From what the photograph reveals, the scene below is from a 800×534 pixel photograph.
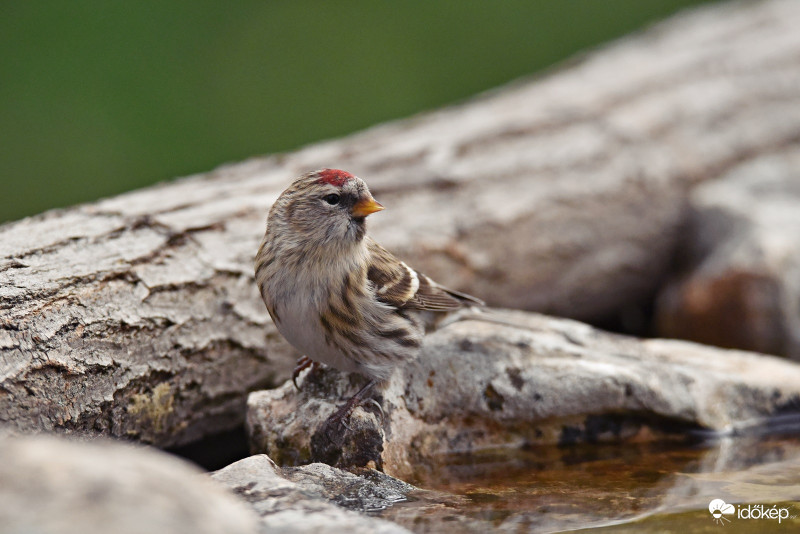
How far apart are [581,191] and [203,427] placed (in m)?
2.21

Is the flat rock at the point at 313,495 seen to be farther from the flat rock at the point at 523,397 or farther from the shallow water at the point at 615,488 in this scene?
the flat rock at the point at 523,397

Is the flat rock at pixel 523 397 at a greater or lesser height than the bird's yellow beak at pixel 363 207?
lesser

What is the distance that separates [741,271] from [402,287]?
1.77 m

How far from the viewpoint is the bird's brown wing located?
9.02ft

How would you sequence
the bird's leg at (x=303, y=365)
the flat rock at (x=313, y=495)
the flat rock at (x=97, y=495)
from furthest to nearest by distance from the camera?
the bird's leg at (x=303, y=365) → the flat rock at (x=313, y=495) → the flat rock at (x=97, y=495)

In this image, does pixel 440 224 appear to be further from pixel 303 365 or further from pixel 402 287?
pixel 303 365

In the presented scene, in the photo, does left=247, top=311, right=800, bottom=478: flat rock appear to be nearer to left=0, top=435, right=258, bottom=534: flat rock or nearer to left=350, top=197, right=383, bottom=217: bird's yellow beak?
left=350, top=197, right=383, bottom=217: bird's yellow beak

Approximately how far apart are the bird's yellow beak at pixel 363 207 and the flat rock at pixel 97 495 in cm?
128

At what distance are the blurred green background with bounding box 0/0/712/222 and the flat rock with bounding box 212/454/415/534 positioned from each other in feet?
12.6

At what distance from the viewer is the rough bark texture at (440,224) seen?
2525 mm

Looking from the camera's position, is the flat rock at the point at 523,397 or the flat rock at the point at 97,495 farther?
the flat rock at the point at 523,397

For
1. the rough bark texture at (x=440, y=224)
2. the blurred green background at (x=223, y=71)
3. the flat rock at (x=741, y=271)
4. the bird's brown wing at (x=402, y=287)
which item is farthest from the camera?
the blurred green background at (x=223, y=71)

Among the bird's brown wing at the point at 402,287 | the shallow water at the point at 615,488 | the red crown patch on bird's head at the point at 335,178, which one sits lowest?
the shallow water at the point at 615,488

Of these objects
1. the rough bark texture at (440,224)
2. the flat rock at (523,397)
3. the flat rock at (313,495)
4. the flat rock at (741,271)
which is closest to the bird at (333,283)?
the flat rock at (523,397)
